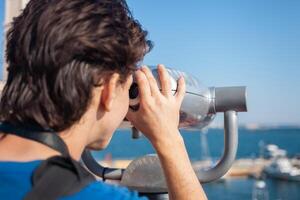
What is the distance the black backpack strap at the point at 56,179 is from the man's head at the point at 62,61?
0.29 feet

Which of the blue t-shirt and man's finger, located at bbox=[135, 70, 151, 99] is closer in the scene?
the blue t-shirt

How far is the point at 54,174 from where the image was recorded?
68cm

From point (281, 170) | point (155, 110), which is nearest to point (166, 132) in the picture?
point (155, 110)

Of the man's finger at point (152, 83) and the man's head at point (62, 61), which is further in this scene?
the man's finger at point (152, 83)

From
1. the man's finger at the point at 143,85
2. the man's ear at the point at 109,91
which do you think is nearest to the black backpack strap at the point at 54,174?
the man's ear at the point at 109,91

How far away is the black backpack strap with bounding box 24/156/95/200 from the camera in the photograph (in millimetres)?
660

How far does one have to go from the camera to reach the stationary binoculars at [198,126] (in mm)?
1159

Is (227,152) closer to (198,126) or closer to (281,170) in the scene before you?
(198,126)

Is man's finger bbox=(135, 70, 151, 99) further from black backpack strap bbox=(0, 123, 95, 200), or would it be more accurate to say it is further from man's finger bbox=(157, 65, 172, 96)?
black backpack strap bbox=(0, 123, 95, 200)

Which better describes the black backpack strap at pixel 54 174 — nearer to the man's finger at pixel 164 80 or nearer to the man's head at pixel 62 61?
the man's head at pixel 62 61

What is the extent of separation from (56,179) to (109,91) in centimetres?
18

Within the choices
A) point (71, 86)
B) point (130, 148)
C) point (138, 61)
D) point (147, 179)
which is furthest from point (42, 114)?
point (130, 148)

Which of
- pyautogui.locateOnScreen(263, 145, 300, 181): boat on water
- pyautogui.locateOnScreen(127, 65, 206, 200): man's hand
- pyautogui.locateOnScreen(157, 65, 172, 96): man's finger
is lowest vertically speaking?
pyautogui.locateOnScreen(263, 145, 300, 181): boat on water

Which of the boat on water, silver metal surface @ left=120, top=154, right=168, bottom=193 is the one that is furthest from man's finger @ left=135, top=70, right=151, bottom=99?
the boat on water
